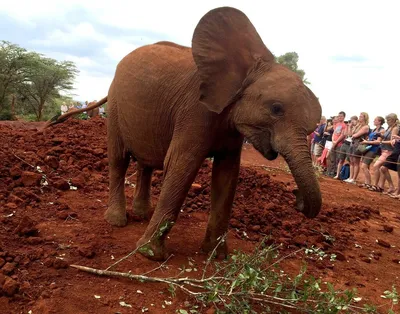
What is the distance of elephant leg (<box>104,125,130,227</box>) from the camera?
4.99 meters

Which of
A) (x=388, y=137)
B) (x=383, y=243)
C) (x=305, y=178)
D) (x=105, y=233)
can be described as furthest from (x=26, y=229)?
(x=388, y=137)

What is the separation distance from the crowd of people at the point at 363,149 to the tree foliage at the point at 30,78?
18009mm

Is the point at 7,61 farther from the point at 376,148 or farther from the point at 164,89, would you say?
the point at 164,89

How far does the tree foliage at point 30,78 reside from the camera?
24.7 meters

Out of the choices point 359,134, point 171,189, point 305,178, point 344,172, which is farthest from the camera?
point 344,172

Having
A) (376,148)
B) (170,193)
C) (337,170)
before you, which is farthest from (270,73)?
(337,170)

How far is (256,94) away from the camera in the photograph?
3.56 m

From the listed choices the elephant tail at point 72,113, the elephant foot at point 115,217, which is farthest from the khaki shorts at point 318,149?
the elephant foot at point 115,217

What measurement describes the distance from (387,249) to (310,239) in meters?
1.15

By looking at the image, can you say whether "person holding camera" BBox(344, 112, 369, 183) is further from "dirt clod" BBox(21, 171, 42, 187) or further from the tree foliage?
the tree foliage

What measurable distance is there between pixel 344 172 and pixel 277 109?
34.1 feet

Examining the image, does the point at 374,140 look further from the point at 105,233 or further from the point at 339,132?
the point at 105,233

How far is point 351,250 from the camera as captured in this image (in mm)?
5570

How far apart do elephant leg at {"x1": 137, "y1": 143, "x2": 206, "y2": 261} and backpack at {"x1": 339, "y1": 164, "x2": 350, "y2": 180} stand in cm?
1003
